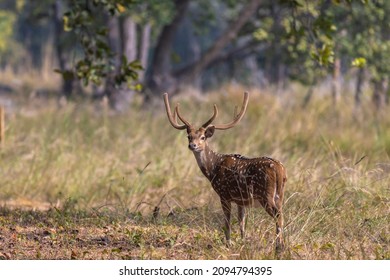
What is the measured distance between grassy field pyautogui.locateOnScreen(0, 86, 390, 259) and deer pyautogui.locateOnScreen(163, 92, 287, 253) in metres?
0.20

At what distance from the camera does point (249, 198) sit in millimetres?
7668

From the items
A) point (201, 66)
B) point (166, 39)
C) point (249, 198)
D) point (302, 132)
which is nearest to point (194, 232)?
point (249, 198)

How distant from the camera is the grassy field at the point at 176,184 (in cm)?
799

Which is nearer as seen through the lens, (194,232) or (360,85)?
(194,232)

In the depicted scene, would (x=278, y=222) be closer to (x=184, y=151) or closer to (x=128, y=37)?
(x=184, y=151)

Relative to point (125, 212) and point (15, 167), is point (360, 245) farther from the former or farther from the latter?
point (15, 167)

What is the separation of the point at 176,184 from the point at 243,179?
415cm

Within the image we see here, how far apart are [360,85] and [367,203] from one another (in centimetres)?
1272

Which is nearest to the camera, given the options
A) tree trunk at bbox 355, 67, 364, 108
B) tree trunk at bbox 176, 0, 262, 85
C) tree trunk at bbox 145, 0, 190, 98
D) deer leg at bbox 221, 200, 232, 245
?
deer leg at bbox 221, 200, 232, 245

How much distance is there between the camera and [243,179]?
7742 mm

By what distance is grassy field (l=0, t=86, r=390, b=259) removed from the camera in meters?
7.99

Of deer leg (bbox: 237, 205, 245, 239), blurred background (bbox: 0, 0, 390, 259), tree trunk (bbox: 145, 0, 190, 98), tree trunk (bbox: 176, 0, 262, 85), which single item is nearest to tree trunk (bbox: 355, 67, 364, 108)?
blurred background (bbox: 0, 0, 390, 259)

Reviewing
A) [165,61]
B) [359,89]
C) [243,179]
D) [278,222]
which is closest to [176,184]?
[243,179]

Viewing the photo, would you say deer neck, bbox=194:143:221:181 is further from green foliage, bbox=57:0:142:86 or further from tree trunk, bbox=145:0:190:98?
tree trunk, bbox=145:0:190:98
